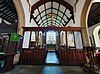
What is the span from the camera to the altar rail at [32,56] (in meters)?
4.87

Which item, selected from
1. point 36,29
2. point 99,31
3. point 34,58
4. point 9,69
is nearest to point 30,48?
point 34,58

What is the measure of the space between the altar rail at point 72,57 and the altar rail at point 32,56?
→ 36.1 inches

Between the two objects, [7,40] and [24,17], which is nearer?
[7,40]

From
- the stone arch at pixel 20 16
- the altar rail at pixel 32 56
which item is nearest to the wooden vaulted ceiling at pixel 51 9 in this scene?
the stone arch at pixel 20 16

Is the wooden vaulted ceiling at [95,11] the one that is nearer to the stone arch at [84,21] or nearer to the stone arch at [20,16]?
the stone arch at [84,21]

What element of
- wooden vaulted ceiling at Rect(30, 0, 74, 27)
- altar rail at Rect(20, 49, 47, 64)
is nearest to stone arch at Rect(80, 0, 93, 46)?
wooden vaulted ceiling at Rect(30, 0, 74, 27)

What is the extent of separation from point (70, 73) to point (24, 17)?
3836 mm

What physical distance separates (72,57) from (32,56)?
6.39 ft

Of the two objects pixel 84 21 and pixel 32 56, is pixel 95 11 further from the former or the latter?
pixel 32 56

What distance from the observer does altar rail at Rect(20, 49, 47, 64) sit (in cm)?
487

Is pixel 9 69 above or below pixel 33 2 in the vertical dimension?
below

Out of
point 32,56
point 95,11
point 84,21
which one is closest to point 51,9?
point 95,11

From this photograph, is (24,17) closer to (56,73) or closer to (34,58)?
(34,58)

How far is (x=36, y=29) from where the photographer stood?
529cm
